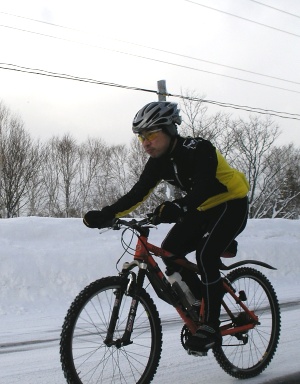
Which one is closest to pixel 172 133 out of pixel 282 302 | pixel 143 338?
pixel 143 338

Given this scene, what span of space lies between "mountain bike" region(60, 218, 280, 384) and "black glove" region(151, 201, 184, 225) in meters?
0.11

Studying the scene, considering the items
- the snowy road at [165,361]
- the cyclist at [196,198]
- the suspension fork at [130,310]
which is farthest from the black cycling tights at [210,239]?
the snowy road at [165,361]

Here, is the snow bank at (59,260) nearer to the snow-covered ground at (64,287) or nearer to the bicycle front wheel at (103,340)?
the snow-covered ground at (64,287)

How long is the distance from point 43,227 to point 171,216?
7946 mm

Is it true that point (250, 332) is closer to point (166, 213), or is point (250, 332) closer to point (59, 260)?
point (166, 213)

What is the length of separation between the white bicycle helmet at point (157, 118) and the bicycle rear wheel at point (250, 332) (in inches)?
53.7

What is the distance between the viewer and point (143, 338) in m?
3.70

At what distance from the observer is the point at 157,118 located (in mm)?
3732

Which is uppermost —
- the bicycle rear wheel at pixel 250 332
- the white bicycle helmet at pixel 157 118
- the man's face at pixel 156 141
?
the white bicycle helmet at pixel 157 118

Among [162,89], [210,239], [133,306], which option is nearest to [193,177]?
[210,239]

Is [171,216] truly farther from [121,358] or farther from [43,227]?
[43,227]

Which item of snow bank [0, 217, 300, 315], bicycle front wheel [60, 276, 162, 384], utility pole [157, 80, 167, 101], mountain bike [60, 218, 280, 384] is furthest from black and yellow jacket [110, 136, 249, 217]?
utility pole [157, 80, 167, 101]

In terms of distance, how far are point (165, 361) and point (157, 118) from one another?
213cm

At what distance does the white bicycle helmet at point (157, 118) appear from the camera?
3.74m
